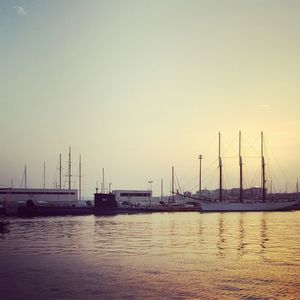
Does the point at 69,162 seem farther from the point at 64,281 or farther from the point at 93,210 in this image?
the point at 64,281

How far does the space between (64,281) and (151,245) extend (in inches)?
761

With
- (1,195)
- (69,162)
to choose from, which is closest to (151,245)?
(69,162)

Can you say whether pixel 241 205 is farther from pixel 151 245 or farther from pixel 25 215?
pixel 151 245

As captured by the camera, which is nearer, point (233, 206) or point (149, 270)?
point (149, 270)

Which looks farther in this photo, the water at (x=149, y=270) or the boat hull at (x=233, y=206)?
the boat hull at (x=233, y=206)

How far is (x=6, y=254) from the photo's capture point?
118ft

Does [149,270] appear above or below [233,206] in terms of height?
above

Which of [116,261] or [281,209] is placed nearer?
[116,261]

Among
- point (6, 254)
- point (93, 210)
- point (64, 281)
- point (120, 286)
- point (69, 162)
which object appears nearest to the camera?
point (120, 286)

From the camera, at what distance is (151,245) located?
4322 centimetres

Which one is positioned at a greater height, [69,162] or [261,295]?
[69,162]

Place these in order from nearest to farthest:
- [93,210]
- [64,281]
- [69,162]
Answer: [64,281] → [93,210] → [69,162]

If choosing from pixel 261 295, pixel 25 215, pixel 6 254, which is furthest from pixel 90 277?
pixel 25 215

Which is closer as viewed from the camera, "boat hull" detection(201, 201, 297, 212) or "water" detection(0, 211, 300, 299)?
"water" detection(0, 211, 300, 299)
